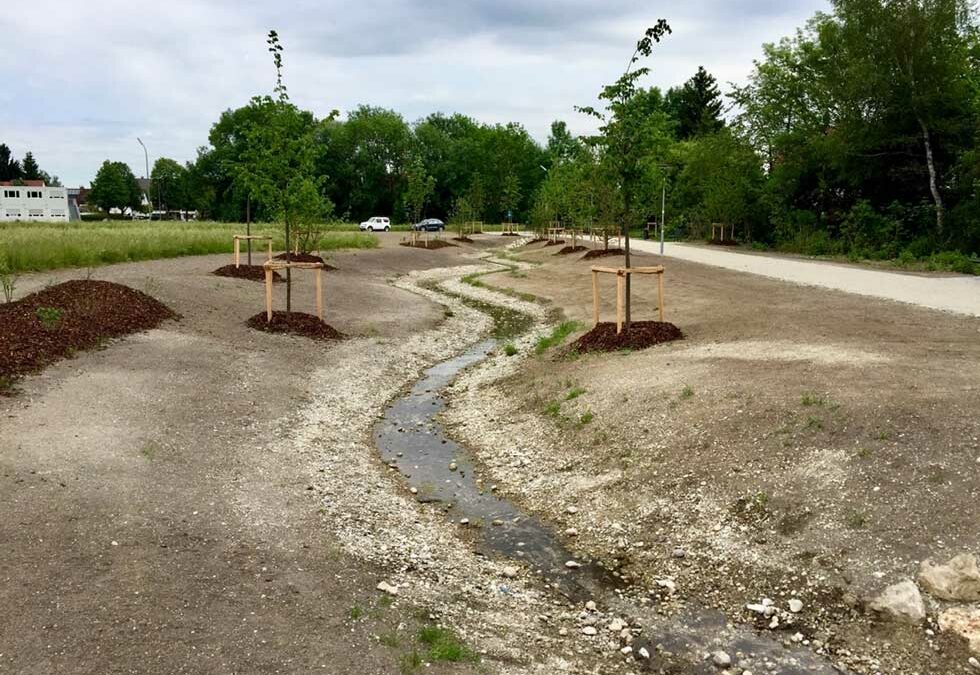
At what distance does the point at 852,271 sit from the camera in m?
27.9

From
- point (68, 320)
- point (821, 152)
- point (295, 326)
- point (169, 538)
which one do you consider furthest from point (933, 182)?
point (169, 538)

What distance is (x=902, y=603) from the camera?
5613mm

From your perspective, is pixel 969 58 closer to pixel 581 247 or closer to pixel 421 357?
pixel 581 247

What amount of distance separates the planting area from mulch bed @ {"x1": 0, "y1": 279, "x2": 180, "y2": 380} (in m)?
0.52

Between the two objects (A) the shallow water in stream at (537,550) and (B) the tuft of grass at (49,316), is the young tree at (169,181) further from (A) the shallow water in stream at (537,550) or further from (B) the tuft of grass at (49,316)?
(A) the shallow water in stream at (537,550)

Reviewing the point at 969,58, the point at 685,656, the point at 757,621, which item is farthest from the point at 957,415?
the point at 969,58

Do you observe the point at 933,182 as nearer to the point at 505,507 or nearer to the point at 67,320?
the point at 505,507

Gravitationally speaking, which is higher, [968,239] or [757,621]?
[968,239]

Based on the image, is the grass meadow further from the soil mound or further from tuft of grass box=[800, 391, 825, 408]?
tuft of grass box=[800, 391, 825, 408]

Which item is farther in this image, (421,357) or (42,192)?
(42,192)

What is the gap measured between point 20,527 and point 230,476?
7.53ft

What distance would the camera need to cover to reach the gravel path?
1794 centimetres

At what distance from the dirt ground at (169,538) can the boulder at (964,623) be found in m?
3.50

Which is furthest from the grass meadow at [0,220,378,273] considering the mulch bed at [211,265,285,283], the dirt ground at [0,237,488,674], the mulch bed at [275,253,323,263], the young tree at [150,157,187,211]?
the young tree at [150,157,187,211]
